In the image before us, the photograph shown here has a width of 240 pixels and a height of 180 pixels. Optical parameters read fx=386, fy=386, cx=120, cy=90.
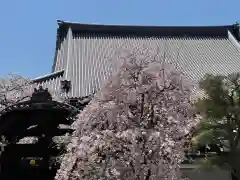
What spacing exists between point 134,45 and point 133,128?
40.4ft

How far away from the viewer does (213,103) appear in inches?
270

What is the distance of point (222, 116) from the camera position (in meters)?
6.84

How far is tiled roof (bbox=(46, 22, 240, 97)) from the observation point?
48.6ft

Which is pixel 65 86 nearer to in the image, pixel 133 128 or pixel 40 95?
pixel 40 95

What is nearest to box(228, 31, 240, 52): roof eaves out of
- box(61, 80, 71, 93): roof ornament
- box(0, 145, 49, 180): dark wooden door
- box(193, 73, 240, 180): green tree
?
box(61, 80, 71, 93): roof ornament

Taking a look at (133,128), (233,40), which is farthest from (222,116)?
(233,40)

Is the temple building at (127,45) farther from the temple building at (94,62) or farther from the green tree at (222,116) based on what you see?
the green tree at (222,116)

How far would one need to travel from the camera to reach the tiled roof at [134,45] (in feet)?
48.6

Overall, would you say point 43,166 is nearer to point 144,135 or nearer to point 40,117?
point 40,117

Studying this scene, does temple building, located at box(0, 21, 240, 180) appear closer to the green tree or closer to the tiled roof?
the tiled roof

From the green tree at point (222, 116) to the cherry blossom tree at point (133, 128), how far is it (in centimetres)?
146

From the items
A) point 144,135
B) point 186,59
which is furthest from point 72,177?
point 186,59

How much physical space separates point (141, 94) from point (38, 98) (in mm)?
3531

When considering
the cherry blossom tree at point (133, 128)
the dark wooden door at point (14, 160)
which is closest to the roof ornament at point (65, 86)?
the dark wooden door at point (14, 160)
